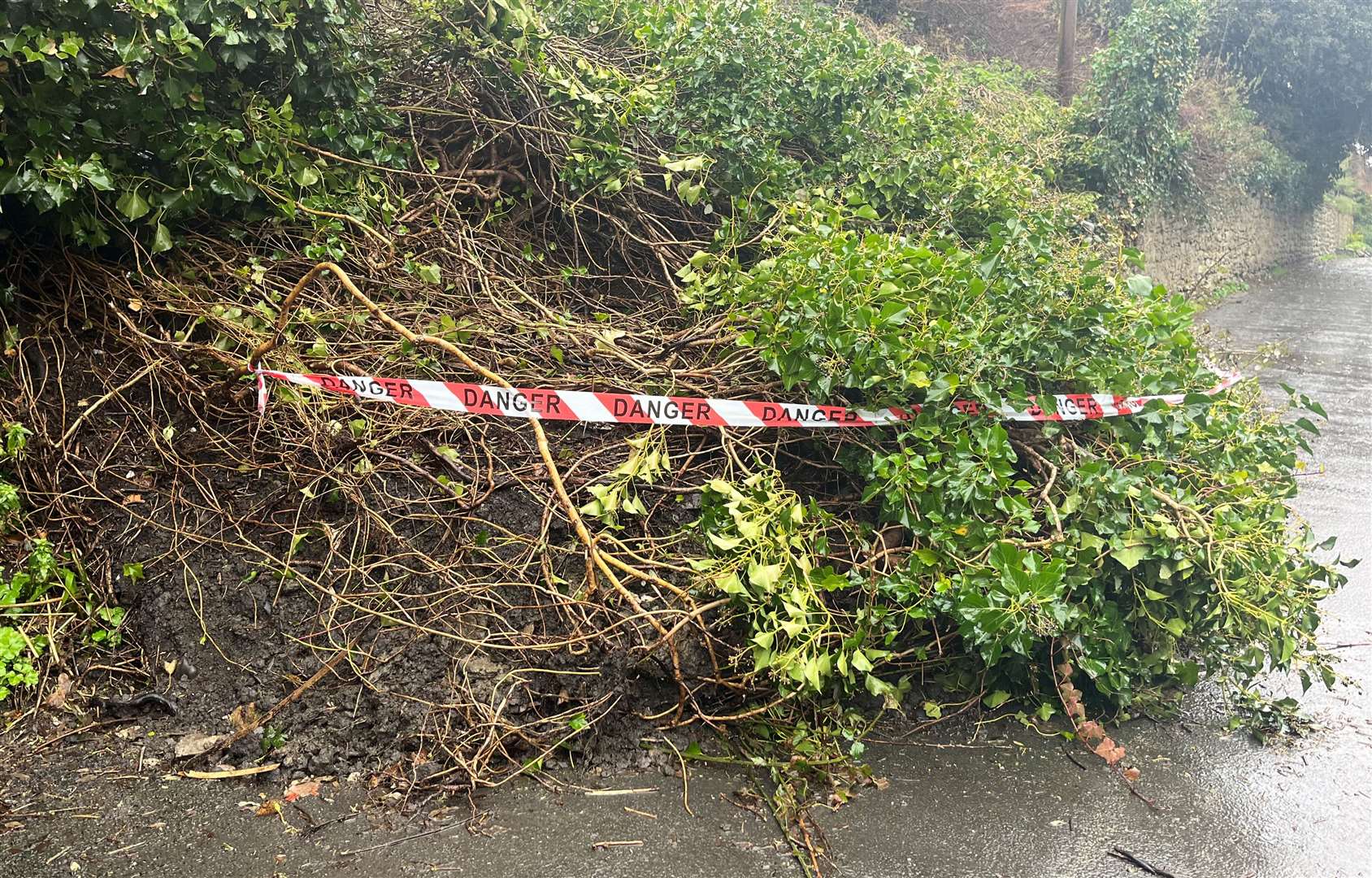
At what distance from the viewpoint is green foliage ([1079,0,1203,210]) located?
11875mm

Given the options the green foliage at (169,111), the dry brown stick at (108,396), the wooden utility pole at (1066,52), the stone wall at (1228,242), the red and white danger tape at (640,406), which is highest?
the wooden utility pole at (1066,52)

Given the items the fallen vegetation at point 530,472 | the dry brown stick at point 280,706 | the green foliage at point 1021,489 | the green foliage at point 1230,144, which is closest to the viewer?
the dry brown stick at point 280,706

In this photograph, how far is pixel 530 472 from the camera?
4.00 metres

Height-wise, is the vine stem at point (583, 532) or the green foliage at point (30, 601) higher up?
the vine stem at point (583, 532)

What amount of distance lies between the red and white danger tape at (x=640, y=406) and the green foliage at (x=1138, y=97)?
878 centimetres

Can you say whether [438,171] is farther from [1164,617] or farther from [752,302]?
[1164,617]

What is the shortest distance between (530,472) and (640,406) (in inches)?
22.8

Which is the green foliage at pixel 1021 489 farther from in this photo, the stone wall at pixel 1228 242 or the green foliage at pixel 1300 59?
the green foliage at pixel 1300 59

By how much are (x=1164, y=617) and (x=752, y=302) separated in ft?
8.07

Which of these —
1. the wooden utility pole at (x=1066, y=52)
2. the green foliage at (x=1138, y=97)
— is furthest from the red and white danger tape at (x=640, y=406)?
the wooden utility pole at (x=1066, y=52)

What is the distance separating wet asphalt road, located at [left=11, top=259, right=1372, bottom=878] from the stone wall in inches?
383

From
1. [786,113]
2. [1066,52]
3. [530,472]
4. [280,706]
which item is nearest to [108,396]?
[280,706]

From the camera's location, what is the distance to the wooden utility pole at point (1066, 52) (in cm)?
1290

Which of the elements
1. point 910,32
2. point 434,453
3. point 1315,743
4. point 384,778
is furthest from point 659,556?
point 910,32
